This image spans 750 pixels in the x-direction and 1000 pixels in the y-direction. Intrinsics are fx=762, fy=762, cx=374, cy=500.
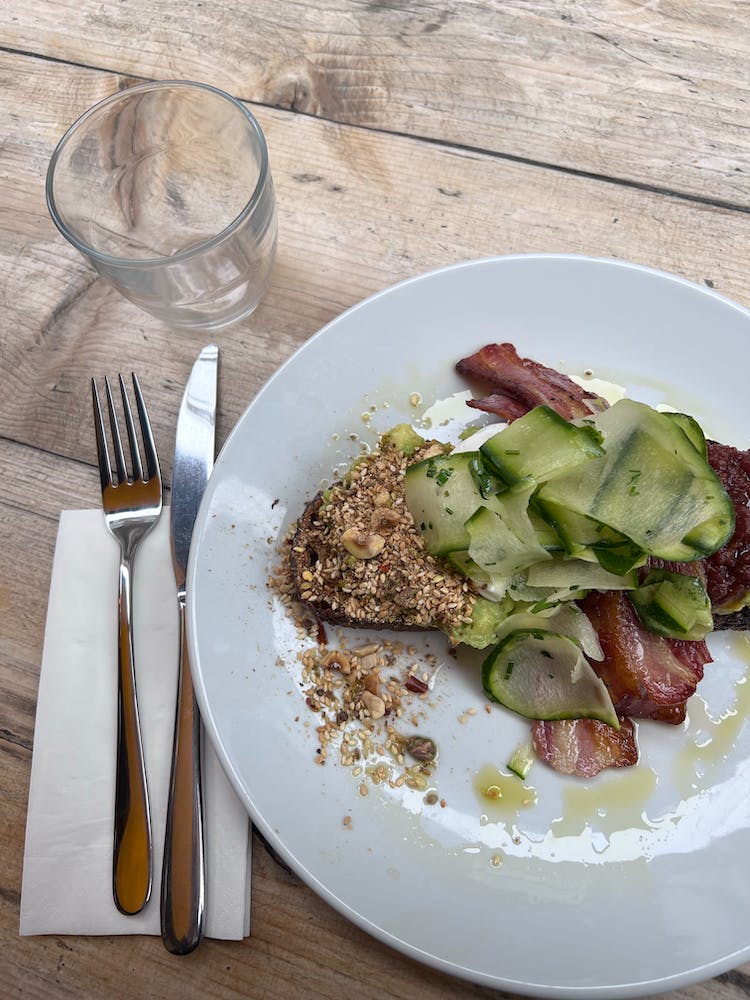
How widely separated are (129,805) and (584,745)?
112cm

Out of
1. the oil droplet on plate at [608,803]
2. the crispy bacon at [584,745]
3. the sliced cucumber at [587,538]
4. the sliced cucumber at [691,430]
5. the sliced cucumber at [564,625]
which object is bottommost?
the oil droplet on plate at [608,803]

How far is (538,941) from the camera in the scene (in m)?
1.70

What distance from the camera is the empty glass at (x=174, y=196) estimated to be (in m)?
2.05

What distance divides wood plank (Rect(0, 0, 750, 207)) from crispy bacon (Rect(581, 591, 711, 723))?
136 cm

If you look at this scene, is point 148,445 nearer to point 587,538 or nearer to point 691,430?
point 587,538

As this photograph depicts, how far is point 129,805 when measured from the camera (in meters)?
1.86

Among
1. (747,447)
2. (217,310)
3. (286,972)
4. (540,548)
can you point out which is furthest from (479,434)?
(286,972)

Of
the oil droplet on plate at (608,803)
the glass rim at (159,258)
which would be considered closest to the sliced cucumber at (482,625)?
the oil droplet on plate at (608,803)

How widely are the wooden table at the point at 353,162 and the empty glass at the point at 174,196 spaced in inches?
6.1

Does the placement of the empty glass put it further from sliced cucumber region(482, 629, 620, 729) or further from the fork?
sliced cucumber region(482, 629, 620, 729)

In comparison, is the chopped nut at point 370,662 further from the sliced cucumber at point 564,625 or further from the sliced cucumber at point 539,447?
the sliced cucumber at point 539,447

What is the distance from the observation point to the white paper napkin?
6.07 feet

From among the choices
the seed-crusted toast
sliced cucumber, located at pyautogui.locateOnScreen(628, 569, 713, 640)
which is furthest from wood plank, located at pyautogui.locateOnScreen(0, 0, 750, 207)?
sliced cucumber, located at pyautogui.locateOnScreen(628, 569, 713, 640)

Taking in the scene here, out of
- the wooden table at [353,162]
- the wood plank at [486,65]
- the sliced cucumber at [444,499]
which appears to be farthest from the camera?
the wood plank at [486,65]
